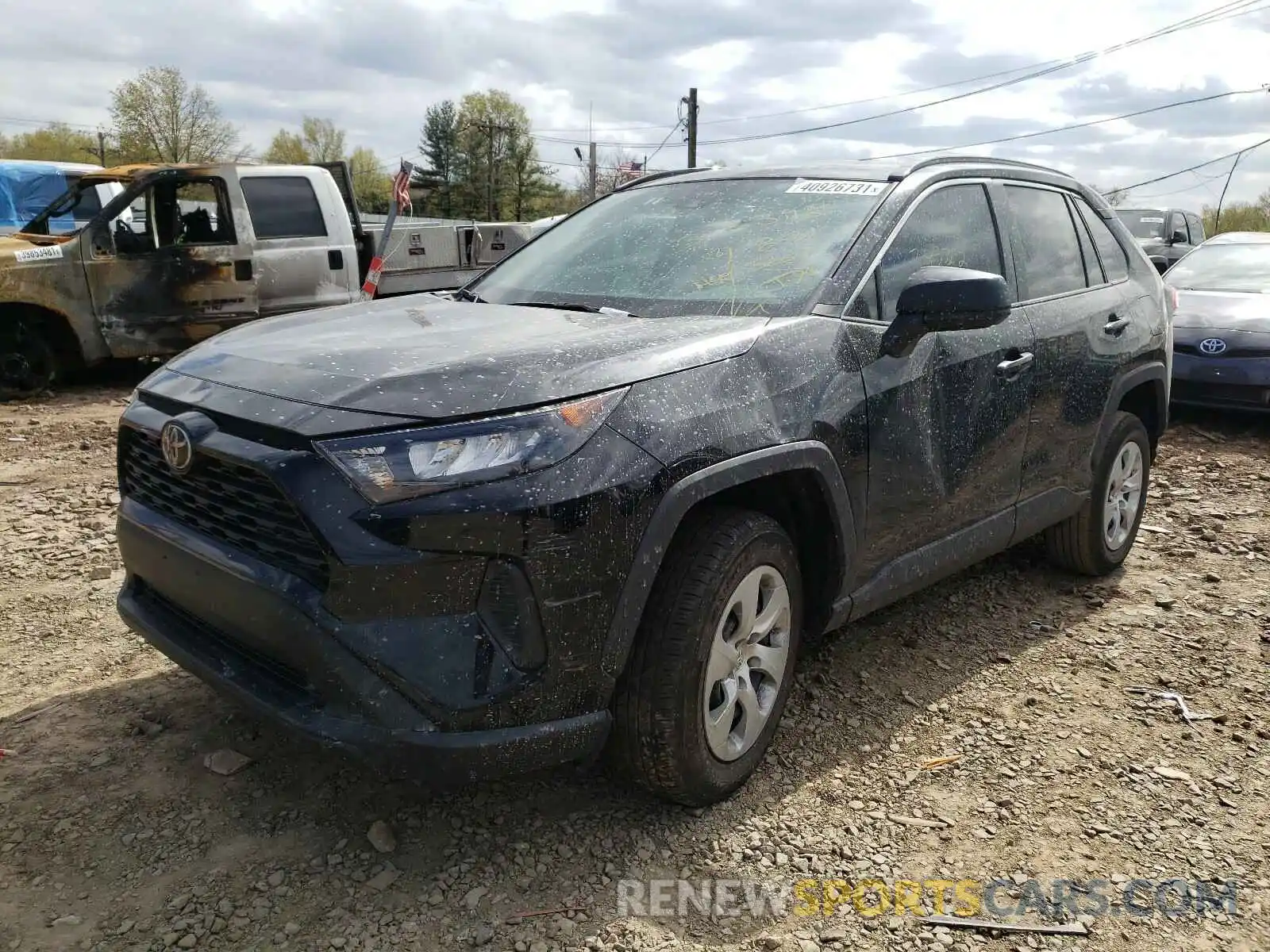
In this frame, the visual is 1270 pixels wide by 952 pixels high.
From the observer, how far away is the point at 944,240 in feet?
11.2

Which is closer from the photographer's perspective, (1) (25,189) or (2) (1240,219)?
(1) (25,189)

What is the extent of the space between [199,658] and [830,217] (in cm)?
224

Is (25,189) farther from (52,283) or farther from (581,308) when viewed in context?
(581,308)

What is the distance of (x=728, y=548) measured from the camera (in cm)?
254

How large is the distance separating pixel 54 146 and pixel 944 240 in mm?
66388

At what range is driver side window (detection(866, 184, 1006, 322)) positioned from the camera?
313cm

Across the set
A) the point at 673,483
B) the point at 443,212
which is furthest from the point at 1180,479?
the point at 443,212

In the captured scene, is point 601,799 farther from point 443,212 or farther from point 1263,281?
point 443,212

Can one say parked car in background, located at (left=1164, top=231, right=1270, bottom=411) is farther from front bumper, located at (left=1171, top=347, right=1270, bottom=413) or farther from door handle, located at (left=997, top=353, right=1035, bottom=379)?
door handle, located at (left=997, top=353, right=1035, bottom=379)

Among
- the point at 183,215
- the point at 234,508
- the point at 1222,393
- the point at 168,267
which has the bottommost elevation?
the point at 1222,393

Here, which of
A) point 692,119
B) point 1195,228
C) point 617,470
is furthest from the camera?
point 692,119

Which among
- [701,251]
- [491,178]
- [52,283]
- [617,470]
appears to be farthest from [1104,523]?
[491,178]

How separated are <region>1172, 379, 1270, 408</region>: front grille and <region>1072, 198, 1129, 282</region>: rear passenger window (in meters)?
3.82

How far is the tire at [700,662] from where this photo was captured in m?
2.45
